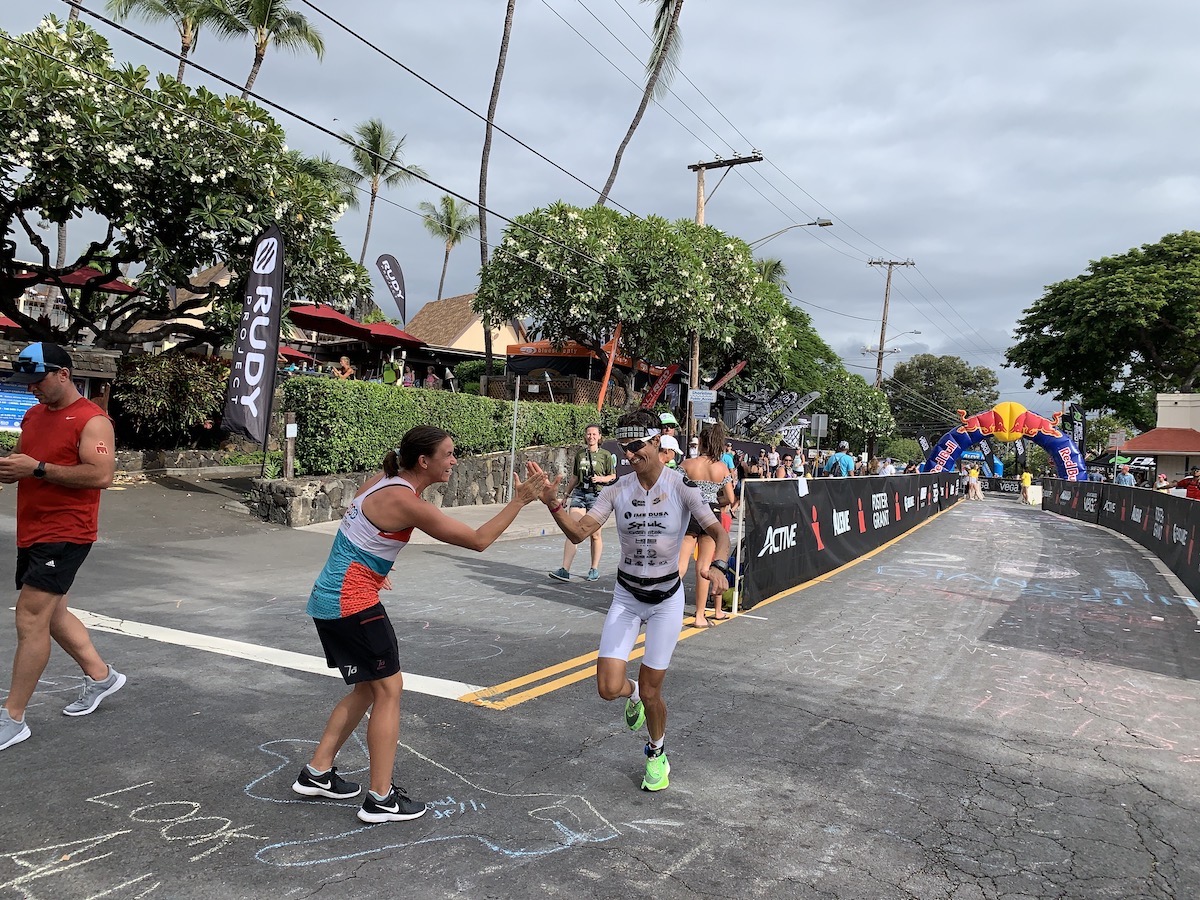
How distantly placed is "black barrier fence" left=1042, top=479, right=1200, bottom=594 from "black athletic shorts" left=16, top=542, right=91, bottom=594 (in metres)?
13.1

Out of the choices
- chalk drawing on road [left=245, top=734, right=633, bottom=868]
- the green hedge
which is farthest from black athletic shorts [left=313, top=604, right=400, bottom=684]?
the green hedge

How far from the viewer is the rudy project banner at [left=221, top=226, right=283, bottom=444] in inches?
558

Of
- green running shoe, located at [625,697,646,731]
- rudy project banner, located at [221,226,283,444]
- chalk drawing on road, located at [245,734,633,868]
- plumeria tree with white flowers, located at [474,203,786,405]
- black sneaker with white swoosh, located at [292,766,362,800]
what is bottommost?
chalk drawing on road, located at [245,734,633,868]

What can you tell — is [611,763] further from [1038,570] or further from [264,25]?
[264,25]

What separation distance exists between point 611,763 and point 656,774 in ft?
1.31

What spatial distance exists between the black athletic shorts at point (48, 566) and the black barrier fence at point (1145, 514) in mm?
13144

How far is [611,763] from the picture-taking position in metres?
4.37

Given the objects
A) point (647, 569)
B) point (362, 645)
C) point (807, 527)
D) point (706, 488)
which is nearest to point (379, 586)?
point (362, 645)

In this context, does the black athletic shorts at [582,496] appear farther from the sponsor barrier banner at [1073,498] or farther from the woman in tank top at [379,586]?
the sponsor barrier banner at [1073,498]

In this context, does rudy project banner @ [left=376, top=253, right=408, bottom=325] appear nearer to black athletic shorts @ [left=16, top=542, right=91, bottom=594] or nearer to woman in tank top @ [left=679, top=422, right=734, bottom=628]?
woman in tank top @ [left=679, top=422, right=734, bottom=628]

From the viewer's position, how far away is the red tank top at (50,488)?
Answer: 4223mm

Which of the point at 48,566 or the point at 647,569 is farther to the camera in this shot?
the point at 647,569

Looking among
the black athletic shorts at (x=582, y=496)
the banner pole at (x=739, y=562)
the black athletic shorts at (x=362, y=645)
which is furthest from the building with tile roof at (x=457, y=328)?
the black athletic shorts at (x=362, y=645)

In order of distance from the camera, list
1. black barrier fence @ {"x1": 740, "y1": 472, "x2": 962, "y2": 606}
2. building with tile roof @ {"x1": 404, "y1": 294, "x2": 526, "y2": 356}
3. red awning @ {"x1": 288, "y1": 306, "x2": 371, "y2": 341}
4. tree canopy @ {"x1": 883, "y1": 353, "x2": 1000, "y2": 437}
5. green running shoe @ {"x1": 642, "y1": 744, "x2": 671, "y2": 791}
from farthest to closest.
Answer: tree canopy @ {"x1": 883, "y1": 353, "x2": 1000, "y2": 437}, building with tile roof @ {"x1": 404, "y1": 294, "x2": 526, "y2": 356}, red awning @ {"x1": 288, "y1": 306, "x2": 371, "y2": 341}, black barrier fence @ {"x1": 740, "y1": 472, "x2": 962, "y2": 606}, green running shoe @ {"x1": 642, "y1": 744, "x2": 671, "y2": 791}
